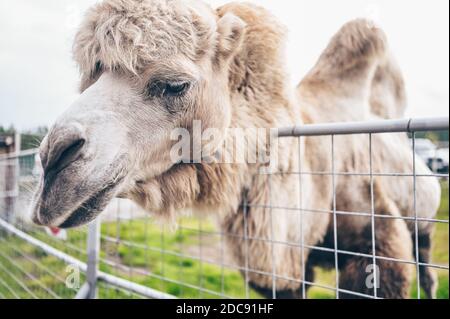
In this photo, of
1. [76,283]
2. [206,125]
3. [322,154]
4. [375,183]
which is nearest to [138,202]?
[206,125]

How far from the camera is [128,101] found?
1047mm

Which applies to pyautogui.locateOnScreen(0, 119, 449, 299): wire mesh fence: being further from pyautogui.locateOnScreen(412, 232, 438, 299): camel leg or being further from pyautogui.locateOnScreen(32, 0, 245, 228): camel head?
pyautogui.locateOnScreen(32, 0, 245, 228): camel head

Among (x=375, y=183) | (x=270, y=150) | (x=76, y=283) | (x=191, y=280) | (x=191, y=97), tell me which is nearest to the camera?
(x=191, y=97)

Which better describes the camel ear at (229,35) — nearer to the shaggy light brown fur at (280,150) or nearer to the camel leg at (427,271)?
the shaggy light brown fur at (280,150)

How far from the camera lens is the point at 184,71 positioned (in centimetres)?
110

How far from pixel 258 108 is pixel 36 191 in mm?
685

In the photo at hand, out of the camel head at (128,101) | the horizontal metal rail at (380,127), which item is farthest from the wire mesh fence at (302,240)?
the camel head at (128,101)

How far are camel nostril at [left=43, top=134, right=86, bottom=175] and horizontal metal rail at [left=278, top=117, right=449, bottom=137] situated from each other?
1.66 ft

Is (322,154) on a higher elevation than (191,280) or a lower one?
higher

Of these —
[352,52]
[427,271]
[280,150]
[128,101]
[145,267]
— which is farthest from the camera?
[145,267]

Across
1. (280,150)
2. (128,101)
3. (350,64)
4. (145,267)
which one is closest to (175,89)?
(128,101)

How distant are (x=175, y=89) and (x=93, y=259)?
2.44 ft

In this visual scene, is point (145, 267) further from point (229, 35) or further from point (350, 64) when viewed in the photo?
point (229, 35)

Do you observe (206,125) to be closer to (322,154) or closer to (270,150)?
(270,150)
